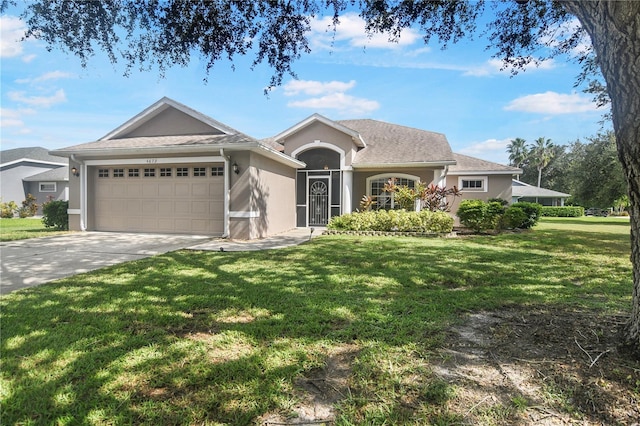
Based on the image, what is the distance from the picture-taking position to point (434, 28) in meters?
6.63

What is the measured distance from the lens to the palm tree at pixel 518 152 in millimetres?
59531

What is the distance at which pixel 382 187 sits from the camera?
1557cm

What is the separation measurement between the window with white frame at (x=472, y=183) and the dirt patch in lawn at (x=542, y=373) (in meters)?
16.8

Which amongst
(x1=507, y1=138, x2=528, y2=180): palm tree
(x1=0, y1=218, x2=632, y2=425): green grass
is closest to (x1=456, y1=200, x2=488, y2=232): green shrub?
(x1=0, y1=218, x2=632, y2=425): green grass

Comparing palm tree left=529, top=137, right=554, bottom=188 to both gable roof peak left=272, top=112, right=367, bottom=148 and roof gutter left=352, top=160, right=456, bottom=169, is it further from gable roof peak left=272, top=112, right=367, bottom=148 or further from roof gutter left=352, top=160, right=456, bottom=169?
gable roof peak left=272, top=112, right=367, bottom=148

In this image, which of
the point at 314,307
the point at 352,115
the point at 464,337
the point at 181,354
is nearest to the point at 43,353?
the point at 181,354

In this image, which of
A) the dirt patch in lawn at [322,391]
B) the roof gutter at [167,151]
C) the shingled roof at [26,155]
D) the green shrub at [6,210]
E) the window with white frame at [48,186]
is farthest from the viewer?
the shingled roof at [26,155]

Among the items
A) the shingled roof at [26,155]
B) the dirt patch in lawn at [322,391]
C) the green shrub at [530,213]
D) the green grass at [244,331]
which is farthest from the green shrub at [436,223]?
the shingled roof at [26,155]

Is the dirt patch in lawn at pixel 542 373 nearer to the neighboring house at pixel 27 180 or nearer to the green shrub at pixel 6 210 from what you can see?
the green shrub at pixel 6 210

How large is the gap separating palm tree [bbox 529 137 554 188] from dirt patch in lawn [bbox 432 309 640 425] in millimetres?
60522

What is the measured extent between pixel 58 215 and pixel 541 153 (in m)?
66.0

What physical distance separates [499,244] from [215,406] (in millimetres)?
10345

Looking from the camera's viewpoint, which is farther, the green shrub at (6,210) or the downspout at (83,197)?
the green shrub at (6,210)

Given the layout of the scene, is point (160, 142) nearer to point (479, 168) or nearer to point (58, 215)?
point (58, 215)
